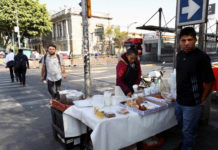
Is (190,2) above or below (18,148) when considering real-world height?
above

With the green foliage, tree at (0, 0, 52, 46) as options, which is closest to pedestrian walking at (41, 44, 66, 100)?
tree at (0, 0, 52, 46)

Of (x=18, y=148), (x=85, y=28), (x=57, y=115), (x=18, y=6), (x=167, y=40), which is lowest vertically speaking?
(x=18, y=148)

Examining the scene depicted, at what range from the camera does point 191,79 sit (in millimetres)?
2207

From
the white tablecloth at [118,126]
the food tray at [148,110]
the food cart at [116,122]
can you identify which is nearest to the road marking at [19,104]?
the food cart at [116,122]

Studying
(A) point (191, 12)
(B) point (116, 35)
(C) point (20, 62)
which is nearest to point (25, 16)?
(B) point (116, 35)

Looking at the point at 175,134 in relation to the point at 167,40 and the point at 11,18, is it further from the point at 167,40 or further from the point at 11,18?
the point at 11,18

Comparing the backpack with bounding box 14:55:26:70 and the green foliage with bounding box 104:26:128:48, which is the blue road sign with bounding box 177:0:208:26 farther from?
the green foliage with bounding box 104:26:128:48

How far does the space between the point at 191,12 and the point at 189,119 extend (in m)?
2.07

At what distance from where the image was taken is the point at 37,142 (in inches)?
131

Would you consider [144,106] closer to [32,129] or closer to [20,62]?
[32,129]

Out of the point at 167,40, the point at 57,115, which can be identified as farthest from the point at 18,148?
the point at 167,40

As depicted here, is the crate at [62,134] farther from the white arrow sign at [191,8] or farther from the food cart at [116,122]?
the white arrow sign at [191,8]

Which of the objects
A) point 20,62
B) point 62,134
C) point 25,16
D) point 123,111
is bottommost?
point 62,134

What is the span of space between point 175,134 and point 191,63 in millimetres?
1919
